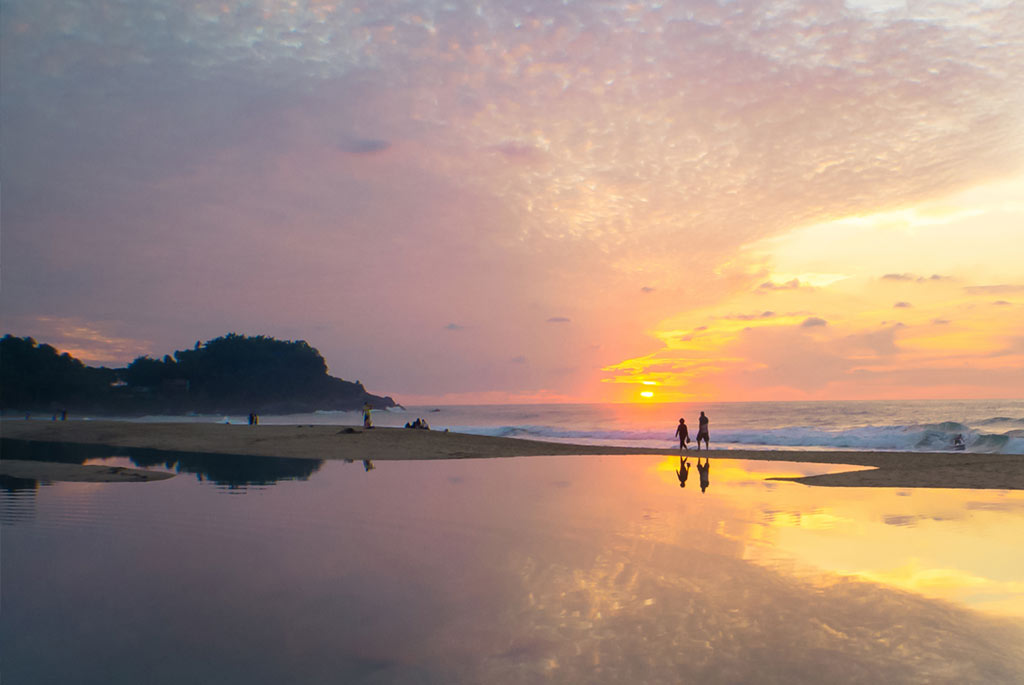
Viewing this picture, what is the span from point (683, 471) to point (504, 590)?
1888 cm

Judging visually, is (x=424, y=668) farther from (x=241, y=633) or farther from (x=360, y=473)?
(x=360, y=473)

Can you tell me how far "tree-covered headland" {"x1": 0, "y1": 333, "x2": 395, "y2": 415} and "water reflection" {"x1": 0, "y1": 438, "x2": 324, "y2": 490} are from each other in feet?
417

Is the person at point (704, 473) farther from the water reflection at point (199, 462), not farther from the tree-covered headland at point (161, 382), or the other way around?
the tree-covered headland at point (161, 382)

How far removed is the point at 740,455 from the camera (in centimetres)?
3391

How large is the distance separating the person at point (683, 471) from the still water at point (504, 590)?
5.29 m

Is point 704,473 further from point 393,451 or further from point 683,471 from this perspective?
point 393,451

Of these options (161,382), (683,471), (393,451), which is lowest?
(683,471)

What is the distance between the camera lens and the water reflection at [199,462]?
21.4m

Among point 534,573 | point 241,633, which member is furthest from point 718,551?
point 241,633

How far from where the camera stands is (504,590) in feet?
27.8

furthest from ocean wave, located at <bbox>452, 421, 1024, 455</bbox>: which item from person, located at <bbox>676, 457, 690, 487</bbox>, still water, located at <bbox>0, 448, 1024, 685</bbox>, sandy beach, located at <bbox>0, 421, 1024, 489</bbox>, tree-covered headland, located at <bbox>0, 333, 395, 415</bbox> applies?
tree-covered headland, located at <bbox>0, 333, 395, 415</bbox>

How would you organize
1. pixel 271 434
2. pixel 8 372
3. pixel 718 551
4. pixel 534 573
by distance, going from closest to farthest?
pixel 534 573 → pixel 718 551 → pixel 271 434 → pixel 8 372

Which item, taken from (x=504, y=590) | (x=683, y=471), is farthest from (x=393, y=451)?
(x=504, y=590)

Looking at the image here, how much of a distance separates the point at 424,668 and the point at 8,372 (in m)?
175
